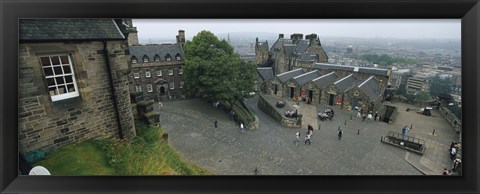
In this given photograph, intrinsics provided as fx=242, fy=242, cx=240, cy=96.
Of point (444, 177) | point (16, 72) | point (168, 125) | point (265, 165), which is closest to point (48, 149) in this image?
point (16, 72)

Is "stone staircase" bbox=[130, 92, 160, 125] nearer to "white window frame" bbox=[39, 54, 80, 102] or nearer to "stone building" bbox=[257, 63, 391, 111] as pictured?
"white window frame" bbox=[39, 54, 80, 102]

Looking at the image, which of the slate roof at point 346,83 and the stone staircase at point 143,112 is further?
the slate roof at point 346,83

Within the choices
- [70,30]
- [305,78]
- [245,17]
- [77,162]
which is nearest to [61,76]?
[70,30]

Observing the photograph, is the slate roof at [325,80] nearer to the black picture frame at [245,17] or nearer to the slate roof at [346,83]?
the slate roof at [346,83]

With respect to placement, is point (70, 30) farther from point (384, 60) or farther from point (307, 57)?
point (384, 60)

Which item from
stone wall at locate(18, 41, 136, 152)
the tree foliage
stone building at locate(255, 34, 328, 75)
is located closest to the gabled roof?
stone building at locate(255, 34, 328, 75)

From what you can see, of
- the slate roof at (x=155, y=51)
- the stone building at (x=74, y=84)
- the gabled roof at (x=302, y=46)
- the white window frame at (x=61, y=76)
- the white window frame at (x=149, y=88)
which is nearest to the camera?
the stone building at (x=74, y=84)

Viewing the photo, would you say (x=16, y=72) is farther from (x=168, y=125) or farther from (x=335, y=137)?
(x=335, y=137)

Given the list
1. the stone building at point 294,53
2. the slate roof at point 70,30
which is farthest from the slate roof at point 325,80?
the slate roof at point 70,30
